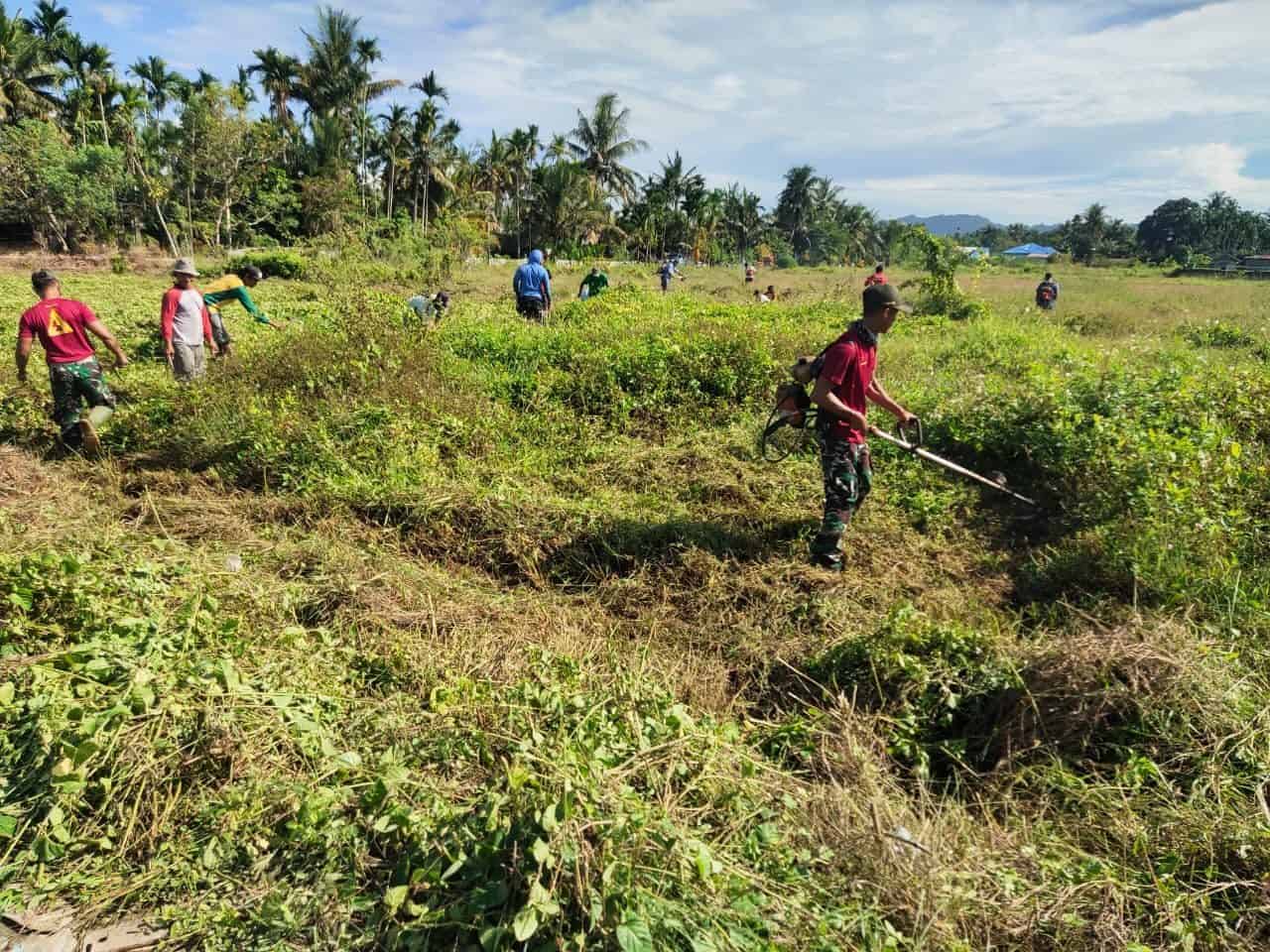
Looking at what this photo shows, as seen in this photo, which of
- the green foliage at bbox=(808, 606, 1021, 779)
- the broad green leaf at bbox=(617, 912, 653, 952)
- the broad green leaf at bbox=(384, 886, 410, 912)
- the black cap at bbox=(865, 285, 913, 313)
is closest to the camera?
the broad green leaf at bbox=(617, 912, 653, 952)

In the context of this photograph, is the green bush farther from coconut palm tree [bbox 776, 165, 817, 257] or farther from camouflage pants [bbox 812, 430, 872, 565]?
coconut palm tree [bbox 776, 165, 817, 257]

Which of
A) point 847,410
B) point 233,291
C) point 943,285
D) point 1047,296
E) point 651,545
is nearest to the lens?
point 847,410

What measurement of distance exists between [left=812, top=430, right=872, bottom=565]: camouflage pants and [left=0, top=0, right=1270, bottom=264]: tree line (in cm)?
1289

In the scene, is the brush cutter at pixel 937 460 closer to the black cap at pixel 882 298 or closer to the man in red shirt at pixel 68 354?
the black cap at pixel 882 298

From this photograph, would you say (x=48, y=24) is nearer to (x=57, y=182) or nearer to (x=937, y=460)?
(x=57, y=182)

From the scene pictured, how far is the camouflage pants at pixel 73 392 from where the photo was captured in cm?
563

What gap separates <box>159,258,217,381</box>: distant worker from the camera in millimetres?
6293

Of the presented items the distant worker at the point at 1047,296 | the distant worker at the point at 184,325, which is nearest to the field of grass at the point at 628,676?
the distant worker at the point at 184,325

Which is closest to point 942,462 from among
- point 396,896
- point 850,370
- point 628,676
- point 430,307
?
point 850,370

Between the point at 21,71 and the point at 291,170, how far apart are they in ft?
37.3

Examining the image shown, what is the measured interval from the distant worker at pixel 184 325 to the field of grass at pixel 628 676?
0.47 meters

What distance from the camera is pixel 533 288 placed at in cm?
977

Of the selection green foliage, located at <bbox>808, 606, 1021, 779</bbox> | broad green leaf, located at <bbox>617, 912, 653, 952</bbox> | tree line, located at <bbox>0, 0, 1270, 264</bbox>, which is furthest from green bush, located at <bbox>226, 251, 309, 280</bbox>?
broad green leaf, located at <bbox>617, 912, 653, 952</bbox>

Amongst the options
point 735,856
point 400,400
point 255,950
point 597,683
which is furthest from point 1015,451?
point 255,950
